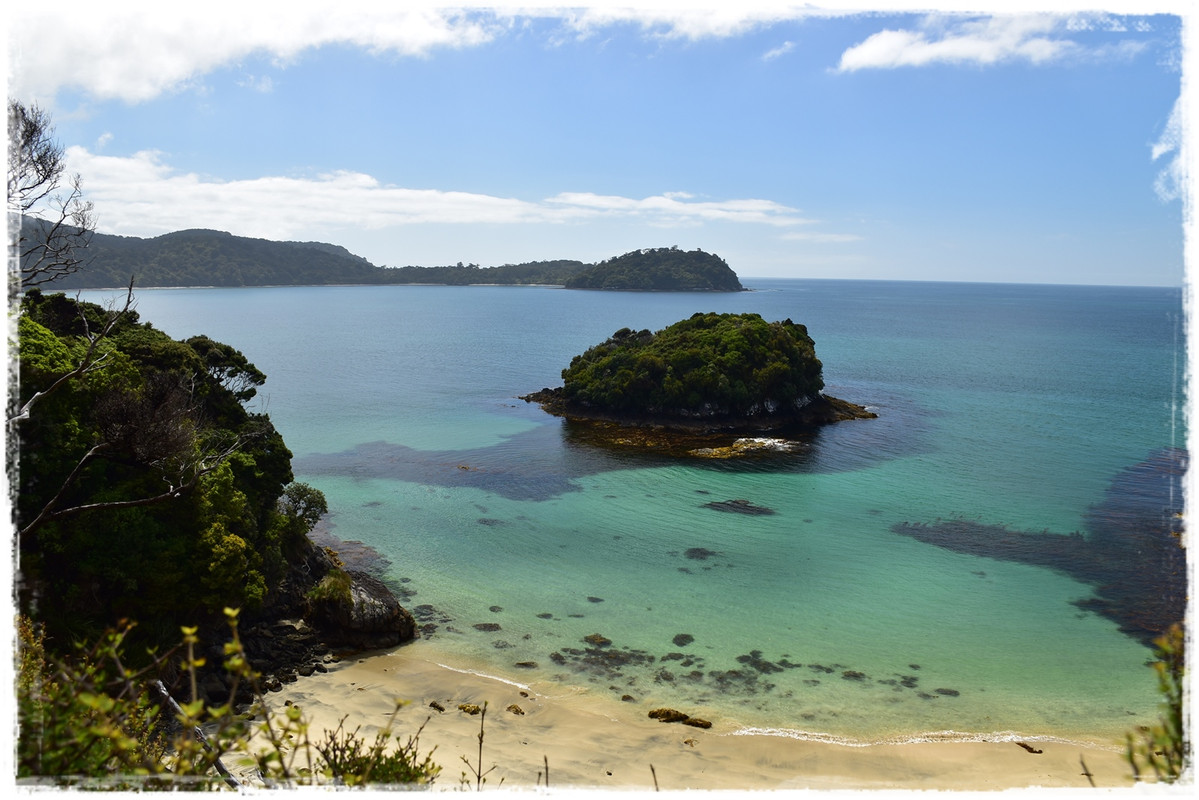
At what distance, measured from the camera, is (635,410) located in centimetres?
5631

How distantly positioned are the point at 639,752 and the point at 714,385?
39011 millimetres

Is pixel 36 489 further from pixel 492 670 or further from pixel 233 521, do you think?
pixel 492 670

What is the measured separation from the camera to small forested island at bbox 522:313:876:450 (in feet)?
178

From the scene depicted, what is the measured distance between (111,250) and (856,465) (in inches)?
8299

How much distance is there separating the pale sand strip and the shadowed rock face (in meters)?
10.2

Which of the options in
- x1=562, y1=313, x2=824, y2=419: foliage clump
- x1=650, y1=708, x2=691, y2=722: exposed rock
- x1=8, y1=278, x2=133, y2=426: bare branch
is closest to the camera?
x1=8, y1=278, x2=133, y2=426: bare branch

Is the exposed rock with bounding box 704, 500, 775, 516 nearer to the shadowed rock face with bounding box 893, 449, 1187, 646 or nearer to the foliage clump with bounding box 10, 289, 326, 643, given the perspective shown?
the shadowed rock face with bounding box 893, 449, 1187, 646

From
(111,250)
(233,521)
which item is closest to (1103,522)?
(233,521)

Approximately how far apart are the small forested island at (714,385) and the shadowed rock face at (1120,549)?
67.2ft

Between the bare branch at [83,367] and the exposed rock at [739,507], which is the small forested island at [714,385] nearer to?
the exposed rock at [739,507]

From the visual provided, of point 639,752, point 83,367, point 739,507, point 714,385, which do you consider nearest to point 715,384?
point 714,385

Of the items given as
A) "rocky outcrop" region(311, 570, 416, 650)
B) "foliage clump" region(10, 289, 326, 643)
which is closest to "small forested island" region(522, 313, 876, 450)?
"rocky outcrop" region(311, 570, 416, 650)

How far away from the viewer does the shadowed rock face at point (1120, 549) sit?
84.6 ft

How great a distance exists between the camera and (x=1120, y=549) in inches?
1230
